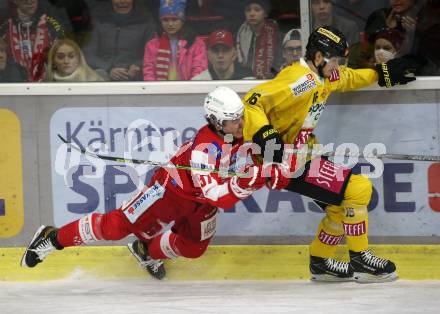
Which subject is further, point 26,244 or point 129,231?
point 26,244

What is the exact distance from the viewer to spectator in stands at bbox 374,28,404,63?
619 centimetres

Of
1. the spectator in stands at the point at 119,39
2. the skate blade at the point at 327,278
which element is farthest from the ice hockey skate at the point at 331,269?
the spectator in stands at the point at 119,39

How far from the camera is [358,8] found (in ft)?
20.4

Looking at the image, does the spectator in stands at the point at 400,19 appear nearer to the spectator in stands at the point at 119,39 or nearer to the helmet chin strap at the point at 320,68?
the helmet chin strap at the point at 320,68

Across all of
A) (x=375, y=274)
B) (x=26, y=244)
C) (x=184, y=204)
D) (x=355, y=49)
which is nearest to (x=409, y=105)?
(x=355, y=49)

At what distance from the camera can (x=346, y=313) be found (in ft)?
17.8

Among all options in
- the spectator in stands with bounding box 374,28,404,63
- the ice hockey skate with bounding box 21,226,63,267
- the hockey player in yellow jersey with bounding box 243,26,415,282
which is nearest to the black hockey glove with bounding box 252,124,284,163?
the hockey player in yellow jersey with bounding box 243,26,415,282

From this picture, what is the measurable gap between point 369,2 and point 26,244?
8.34 ft

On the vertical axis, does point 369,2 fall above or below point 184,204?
above

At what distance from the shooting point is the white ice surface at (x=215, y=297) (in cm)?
560

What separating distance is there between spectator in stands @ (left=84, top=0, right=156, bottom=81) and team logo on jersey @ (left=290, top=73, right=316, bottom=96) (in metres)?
1.05

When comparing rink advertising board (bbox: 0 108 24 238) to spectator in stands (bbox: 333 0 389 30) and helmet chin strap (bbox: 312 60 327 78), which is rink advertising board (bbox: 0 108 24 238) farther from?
spectator in stands (bbox: 333 0 389 30)

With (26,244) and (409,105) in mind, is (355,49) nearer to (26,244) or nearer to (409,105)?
(409,105)

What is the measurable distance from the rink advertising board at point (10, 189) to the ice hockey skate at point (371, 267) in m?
2.07
